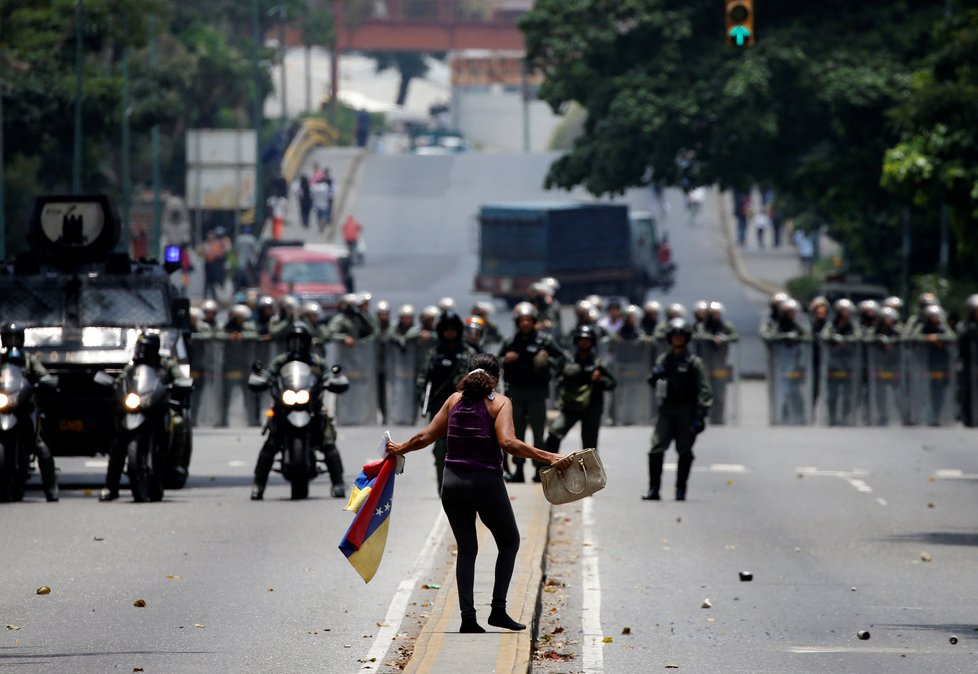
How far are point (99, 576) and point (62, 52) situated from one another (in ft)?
122

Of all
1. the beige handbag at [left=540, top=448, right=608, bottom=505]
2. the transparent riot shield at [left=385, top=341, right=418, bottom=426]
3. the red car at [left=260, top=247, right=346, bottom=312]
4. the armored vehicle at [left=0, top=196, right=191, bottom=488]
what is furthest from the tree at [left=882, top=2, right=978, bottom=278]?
the beige handbag at [left=540, top=448, right=608, bottom=505]

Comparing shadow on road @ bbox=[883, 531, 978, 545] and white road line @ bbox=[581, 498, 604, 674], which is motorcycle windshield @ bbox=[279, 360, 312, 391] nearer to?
white road line @ bbox=[581, 498, 604, 674]

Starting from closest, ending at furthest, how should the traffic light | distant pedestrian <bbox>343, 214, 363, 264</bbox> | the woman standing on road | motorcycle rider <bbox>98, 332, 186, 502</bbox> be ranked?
the woman standing on road → motorcycle rider <bbox>98, 332, 186, 502</bbox> → the traffic light → distant pedestrian <bbox>343, 214, 363, 264</bbox>

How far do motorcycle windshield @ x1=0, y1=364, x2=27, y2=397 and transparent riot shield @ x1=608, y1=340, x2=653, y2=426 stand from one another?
40.9 feet

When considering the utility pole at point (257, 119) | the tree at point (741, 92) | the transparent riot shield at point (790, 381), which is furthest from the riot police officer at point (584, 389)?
the utility pole at point (257, 119)

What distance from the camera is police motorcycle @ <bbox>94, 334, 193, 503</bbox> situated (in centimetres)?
1902

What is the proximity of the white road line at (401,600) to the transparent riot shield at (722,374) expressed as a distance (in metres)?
12.7

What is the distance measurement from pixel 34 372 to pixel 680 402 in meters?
5.70

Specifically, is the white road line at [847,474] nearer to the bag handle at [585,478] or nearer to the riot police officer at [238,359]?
the riot police officer at [238,359]

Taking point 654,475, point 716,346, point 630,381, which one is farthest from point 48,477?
point 716,346

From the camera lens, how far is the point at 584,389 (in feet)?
67.1

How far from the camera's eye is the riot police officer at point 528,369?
2062cm

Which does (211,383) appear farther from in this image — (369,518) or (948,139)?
(369,518)

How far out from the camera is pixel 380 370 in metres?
30.3
